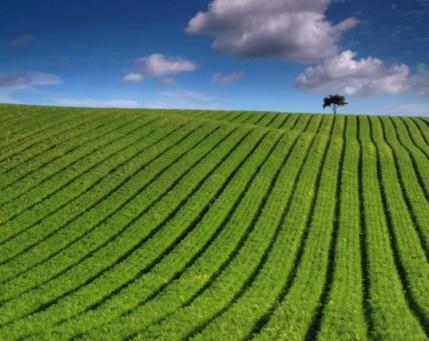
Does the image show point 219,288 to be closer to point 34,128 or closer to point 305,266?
point 305,266

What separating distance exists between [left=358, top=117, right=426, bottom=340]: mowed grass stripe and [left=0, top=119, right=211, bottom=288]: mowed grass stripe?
13.5 meters

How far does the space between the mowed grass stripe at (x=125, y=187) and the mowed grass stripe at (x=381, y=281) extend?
13.5 m

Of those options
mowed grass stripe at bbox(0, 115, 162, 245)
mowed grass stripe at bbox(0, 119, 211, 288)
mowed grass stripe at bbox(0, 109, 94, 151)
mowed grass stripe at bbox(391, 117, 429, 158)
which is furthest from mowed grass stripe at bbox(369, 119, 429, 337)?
mowed grass stripe at bbox(0, 109, 94, 151)

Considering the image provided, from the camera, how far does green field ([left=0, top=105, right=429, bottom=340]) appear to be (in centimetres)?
1644

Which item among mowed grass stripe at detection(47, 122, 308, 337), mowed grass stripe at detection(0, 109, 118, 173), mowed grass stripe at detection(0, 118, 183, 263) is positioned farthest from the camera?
mowed grass stripe at detection(0, 109, 118, 173)

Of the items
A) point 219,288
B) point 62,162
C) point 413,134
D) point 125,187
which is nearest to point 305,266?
point 219,288

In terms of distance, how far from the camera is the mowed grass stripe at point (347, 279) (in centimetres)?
1554

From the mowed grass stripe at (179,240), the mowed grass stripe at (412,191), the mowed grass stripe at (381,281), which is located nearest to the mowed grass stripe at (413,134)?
the mowed grass stripe at (412,191)

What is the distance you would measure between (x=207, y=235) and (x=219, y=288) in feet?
19.3

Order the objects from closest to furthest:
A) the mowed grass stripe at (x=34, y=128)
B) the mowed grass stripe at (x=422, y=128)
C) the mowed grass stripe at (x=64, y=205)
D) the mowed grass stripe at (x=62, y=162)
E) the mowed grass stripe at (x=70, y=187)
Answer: the mowed grass stripe at (x=64, y=205), the mowed grass stripe at (x=70, y=187), the mowed grass stripe at (x=62, y=162), the mowed grass stripe at (x=34, y=128), the mowed grass stripe at (x=422, y=128)

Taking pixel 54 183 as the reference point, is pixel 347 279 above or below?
below

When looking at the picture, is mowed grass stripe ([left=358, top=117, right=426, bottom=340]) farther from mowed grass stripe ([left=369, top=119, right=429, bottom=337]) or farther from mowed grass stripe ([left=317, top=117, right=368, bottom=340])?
mowed grass stripe ([left=317, top=117, right=368, bottom=340])

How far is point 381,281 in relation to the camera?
19.9 m

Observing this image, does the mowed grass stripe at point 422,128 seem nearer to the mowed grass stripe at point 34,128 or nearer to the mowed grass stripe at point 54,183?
the mowed grass stripe at point 54,183
